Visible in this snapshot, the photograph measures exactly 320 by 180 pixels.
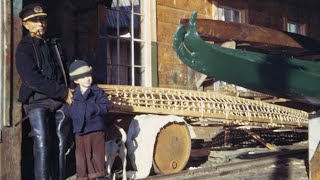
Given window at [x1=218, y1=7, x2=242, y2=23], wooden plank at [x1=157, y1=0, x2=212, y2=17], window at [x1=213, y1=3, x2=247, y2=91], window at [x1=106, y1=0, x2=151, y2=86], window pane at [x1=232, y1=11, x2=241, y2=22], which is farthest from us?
window pane at [x1=232, y1=11, x2=241, y2=22]

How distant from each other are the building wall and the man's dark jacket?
170 inches

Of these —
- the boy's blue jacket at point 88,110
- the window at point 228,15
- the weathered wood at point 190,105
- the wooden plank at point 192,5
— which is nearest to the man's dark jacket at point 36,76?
the boy's blue jacket at point 88,110

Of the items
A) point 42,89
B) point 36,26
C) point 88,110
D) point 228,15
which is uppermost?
point 228,15

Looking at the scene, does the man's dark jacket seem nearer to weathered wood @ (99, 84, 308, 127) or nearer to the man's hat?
the man's hat

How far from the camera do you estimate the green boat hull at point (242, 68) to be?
276 centimetres

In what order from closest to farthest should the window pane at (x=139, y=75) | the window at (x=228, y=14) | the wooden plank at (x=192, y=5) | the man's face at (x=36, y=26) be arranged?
1. the man's face at (x=36, y=26)
2. the window pane at (x=139, y=75)
3. the wooden plank at (x=192, y=5)
4. the window at (x=228, y=14)

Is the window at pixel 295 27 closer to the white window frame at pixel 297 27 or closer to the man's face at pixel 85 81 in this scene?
the white window frame at pixel 297 27

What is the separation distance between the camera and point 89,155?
4.95 meters

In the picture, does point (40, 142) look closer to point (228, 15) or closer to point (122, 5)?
point (122, 5)

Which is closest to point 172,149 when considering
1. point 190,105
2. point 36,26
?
point 190,105

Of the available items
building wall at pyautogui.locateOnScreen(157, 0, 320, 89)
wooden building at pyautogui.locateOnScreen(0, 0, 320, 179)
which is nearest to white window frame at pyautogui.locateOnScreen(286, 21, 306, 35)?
building wall at pyautogui.locateOnScreen(157, 0, 320, 89)

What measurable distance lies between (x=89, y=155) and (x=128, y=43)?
13.3ft

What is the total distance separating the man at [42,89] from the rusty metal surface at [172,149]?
1.39 metres

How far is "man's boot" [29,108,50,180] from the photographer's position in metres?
4.77
